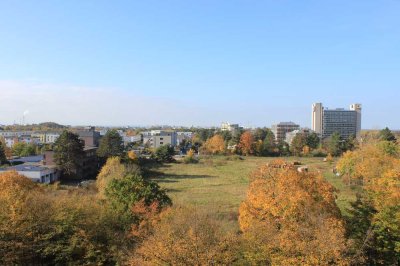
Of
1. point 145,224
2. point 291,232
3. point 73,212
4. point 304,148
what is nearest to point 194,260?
point 291,232

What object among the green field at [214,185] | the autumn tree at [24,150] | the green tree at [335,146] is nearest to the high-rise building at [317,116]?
the green tree at [335,146]

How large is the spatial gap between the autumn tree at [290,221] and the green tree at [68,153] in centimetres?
2359

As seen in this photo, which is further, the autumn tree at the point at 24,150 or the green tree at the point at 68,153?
the autumn tree at the point at 24,150

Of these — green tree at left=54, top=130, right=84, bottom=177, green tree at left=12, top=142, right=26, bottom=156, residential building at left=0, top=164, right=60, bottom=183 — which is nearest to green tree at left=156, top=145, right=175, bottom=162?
green tree at left=54, top=130, right=84, bottom=177

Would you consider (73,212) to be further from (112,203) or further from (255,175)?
(255,175)

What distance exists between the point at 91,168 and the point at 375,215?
107ft

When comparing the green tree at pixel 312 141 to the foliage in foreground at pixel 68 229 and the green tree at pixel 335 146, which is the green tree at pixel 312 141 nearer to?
the green tree at pixel 335 146

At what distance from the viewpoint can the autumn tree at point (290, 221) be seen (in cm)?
963

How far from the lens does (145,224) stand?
1316 cm

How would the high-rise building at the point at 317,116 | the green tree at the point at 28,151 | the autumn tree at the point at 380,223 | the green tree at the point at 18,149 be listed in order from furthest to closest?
the high-rise building at the point at 317,116 < the green tree at the point at 18,149 < the green tree at the point at 28,151 < the autumn tree at the point at 380,223

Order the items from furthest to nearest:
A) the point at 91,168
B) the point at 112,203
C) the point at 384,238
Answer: the point at 91,168, the point at 112,203, the point at 384,238

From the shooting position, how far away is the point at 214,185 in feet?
112

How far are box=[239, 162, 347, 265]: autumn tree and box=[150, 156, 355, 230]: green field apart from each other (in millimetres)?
3245

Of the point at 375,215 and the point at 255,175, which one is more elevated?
the point at 255,175
